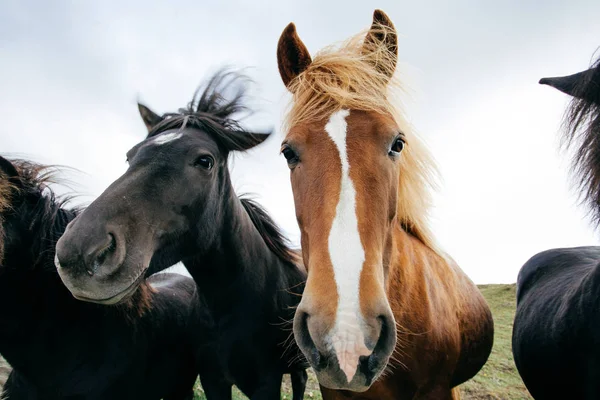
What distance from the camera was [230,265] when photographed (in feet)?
10.9

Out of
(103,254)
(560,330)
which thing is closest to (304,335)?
(103,254)

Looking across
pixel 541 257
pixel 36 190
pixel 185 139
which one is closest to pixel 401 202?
pixel 185 139

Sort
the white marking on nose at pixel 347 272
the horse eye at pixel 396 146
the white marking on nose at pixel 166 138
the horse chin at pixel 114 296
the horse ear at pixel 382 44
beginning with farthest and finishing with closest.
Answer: the white marking on nose at pixel 166 138 < the horse ear at pixel 382 44 < the horse chin at pixel 114 296 < the horse eye at pixel 396 146 < the white marking on nose at pixel 347 272

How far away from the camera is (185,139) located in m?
2.96

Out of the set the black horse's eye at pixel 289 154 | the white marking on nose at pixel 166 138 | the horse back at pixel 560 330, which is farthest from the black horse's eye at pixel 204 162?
the horse back at pixel 560 330

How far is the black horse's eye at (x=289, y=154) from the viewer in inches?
85.7

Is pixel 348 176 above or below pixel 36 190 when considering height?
above

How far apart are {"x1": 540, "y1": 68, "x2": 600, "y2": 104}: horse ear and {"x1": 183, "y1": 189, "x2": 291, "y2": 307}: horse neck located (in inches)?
95.6

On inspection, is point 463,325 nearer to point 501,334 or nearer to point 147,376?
point 147,376

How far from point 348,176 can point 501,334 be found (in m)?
13.2

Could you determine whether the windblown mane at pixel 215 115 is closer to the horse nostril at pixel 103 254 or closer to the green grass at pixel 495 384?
the horse nostril at pixel 103 254

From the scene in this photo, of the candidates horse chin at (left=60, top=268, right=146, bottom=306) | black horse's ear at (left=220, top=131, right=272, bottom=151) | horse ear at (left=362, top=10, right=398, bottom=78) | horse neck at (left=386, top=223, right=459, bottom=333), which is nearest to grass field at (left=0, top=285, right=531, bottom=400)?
horse chin at (left=60, top=268, right=146, bottom=306)

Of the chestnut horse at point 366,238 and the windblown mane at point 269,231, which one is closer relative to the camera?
the chestnut horse at point 366,238

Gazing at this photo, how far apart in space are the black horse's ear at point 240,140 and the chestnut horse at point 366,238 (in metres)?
0.80
